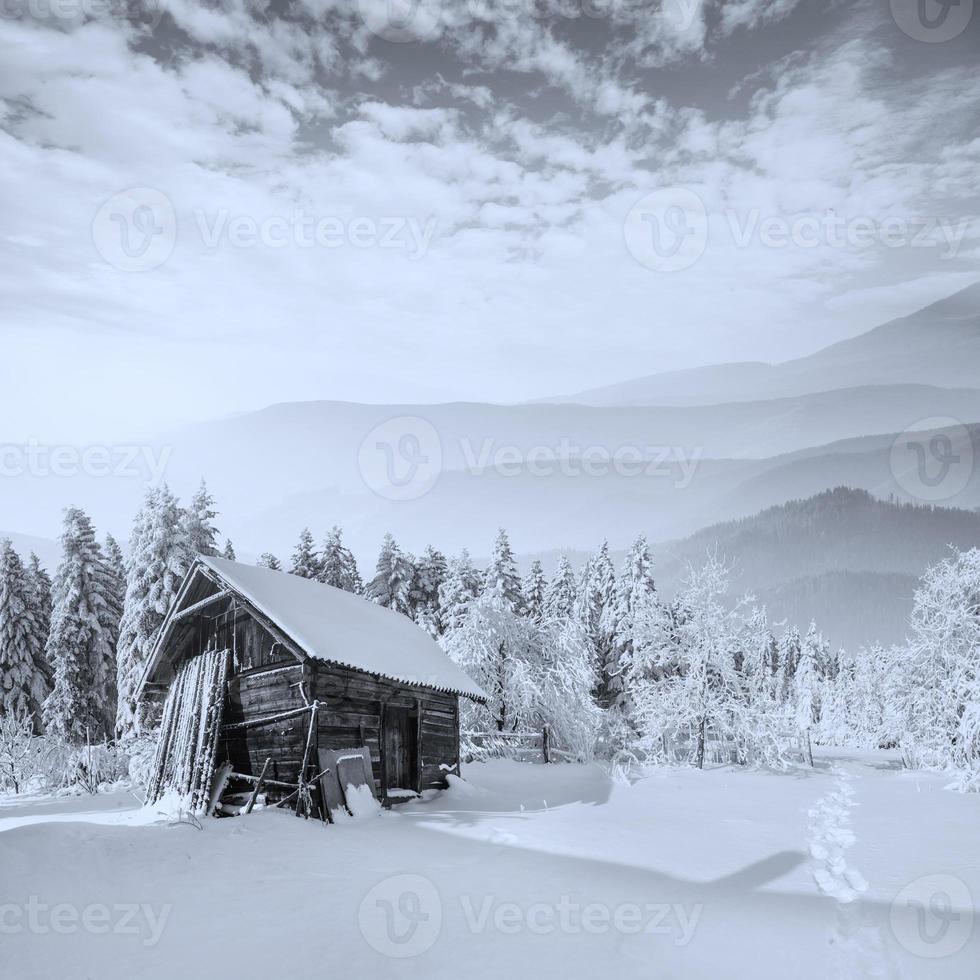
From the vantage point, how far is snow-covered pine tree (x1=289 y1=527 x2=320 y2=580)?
152 feet

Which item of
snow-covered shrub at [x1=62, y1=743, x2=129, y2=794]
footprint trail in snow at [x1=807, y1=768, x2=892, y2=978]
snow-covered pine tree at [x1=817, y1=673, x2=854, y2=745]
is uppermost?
footprint trail in snow at [x1=807, y1=768, x2=892, y2=978]

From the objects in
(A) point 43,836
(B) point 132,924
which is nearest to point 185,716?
(A) point 43,836

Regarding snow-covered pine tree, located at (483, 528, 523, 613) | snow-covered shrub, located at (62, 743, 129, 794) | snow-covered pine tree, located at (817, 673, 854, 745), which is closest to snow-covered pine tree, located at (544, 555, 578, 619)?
snow-covered pine tree, located at (483, 528, 523, 613)

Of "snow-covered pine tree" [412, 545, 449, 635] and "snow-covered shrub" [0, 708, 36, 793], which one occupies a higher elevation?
"snow-covered pine tree" [412, 545, 449, 635]

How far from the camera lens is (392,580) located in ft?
148

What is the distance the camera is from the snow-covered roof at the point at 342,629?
52.8 ft

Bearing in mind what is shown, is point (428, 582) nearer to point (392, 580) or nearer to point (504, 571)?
point (392, 580)

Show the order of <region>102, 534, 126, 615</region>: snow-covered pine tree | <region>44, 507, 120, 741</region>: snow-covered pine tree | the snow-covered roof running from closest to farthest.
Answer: the snow-covered roof
<region>44, 507, 120, 741</region>: snow-covered pine tree
<region>102, 534, 126, 615</region>: snow-covered pine tree

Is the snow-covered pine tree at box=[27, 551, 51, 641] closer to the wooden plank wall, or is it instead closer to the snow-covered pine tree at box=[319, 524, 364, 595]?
the snow-covered pine tree at box=[319, 524, 364, 595]

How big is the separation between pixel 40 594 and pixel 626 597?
35816 mm

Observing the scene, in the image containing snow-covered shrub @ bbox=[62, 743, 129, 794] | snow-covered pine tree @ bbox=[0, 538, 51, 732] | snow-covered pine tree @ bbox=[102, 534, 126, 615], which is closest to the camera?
snow-covered shrub @ bbox=[62, 743, 129, 794]

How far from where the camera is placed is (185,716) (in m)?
17.8

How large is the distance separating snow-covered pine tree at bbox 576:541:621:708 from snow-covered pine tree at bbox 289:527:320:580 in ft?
60.3

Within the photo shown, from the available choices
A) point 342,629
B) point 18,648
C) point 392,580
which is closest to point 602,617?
point 392,580
